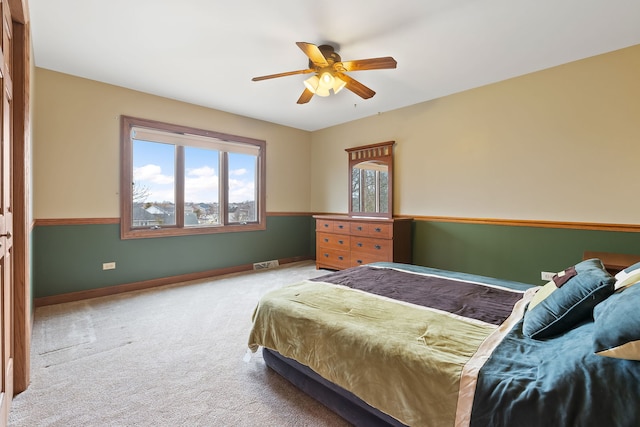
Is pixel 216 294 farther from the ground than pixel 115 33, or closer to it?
closer to it

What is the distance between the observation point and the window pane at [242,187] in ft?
16.1

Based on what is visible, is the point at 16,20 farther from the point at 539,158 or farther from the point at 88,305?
the point at 539,158

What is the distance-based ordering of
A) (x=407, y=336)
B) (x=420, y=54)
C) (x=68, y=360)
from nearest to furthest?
(x=407, y=336) → (x=68, y=360) → (x=420, y=54)

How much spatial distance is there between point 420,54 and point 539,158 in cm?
181

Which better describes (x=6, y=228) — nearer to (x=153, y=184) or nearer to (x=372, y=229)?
(x=153, y=184)

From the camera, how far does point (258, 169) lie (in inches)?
206

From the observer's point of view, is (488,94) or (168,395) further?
(488,94)

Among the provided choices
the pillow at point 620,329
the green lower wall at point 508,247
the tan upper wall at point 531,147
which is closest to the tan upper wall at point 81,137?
the tan upper wall at point 531,147

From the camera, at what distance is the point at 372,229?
430 centimetres

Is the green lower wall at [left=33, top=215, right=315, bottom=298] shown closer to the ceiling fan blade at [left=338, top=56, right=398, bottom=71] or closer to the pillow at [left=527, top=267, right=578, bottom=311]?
the ceiling fan blade at [left=338, top=56, right=398, bottom=71]

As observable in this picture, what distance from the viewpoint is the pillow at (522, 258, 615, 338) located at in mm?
1228

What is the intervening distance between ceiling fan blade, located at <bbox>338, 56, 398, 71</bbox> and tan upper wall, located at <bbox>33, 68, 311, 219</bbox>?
9.15ft

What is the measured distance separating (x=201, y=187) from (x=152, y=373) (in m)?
3.05

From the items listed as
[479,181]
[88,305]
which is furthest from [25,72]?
[479,181]
